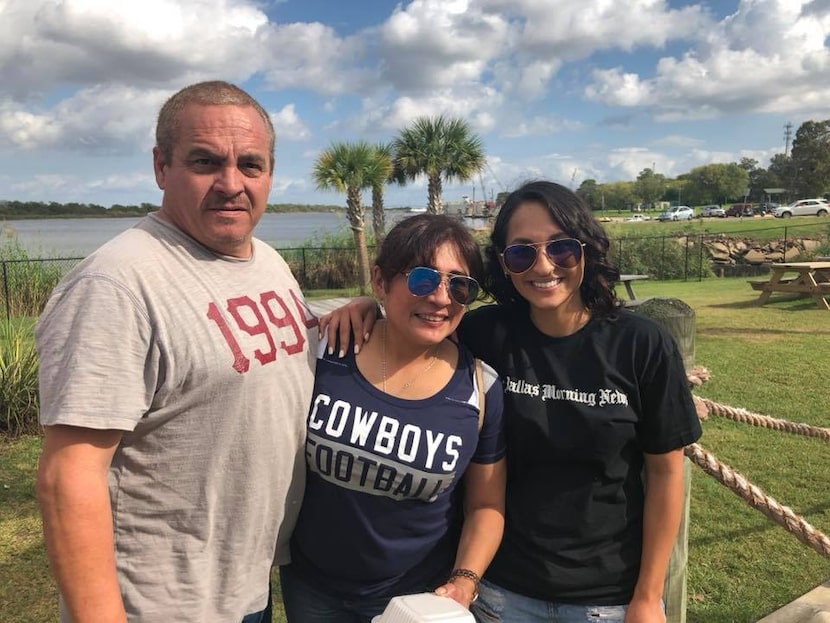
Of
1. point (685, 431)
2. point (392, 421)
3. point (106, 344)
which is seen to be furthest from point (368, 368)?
point (685, 431)

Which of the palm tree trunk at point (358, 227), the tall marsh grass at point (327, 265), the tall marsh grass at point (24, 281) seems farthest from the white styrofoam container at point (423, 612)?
the tall marsh grass at point (327, 265)

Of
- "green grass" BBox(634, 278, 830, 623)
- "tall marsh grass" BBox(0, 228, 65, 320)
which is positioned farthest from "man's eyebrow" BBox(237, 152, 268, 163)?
"tall marsh grass" BBox(0, 228, 65, 320)

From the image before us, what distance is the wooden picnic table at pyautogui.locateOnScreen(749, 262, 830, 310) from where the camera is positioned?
553 inches

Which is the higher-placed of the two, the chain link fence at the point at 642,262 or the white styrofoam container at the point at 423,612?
the white styrofoam container at the point at 423,612

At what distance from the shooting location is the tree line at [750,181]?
64.3 metres

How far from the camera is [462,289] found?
1.90 meters

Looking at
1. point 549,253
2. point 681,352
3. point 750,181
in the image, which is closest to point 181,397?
point 549,253

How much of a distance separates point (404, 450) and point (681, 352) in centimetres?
108

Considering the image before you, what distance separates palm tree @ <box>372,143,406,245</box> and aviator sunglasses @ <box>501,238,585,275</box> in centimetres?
2069

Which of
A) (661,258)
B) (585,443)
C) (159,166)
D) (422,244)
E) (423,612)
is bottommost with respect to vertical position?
(661,258)

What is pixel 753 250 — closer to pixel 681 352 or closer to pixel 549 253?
pixel 681 352

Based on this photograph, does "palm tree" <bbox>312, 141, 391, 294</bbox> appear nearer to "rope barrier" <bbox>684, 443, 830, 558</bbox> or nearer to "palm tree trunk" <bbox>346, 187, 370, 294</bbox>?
"palm tree trunk" <bbox>346, 187, 370, 294</bbox>

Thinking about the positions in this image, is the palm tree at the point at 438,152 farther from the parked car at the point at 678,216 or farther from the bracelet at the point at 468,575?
the parked car at the point at 678,216

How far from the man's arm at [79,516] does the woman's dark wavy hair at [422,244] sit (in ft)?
2.82
